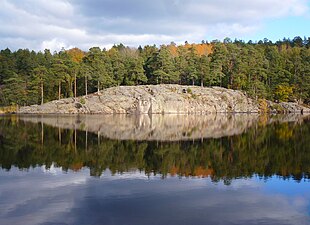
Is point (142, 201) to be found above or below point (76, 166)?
above

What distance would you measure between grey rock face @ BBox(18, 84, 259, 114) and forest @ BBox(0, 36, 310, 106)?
21.9 feet

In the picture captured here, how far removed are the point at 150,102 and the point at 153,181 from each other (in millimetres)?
72117

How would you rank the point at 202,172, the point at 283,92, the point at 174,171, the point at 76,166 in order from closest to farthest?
the point at 202,172 → the point at 174,171 → the point at 76,166 → the point at 283,92

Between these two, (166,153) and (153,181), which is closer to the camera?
(153,181)

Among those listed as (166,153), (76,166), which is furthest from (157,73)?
(76,166)

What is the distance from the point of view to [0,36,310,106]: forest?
97.3 metres

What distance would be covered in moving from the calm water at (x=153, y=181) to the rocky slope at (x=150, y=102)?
170ft

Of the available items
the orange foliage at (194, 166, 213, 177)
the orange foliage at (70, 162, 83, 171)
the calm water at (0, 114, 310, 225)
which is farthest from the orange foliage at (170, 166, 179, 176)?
the orange foliage at (70, 162, 83, 171)

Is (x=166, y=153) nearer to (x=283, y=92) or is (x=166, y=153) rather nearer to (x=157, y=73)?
(x=157, y=73)

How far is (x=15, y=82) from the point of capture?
102m

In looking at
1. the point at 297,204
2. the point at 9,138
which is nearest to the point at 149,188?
the point at 297,204

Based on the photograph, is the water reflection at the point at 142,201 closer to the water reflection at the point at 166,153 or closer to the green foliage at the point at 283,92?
the water reflection at the point at 166,153

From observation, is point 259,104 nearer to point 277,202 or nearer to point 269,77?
point 269,77

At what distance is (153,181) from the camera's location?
69.2 ft
